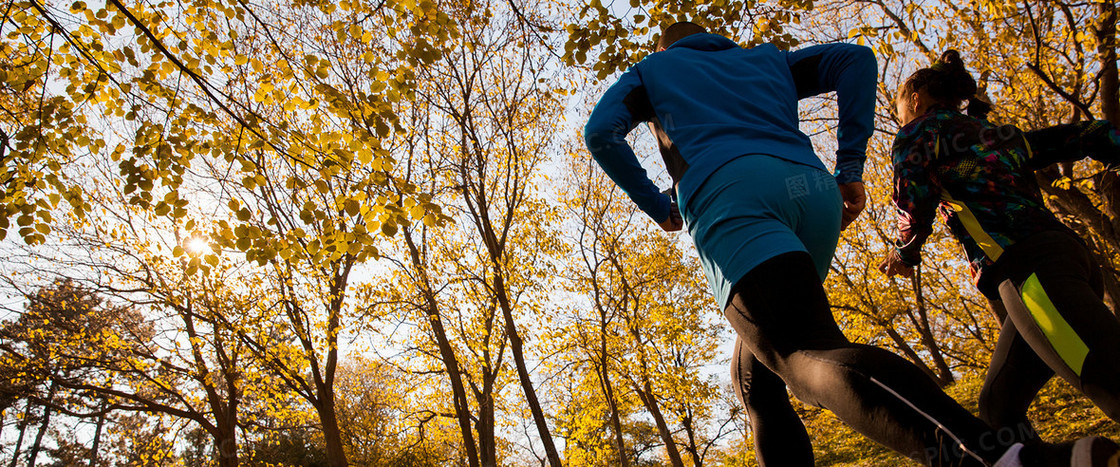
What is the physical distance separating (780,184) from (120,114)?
179 inches

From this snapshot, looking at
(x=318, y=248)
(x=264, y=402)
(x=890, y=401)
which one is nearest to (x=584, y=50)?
(x=318, y=248)

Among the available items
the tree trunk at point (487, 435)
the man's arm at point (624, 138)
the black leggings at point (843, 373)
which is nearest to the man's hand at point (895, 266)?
the man's arm at point (624, 138)

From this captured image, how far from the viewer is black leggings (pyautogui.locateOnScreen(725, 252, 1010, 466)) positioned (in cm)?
75

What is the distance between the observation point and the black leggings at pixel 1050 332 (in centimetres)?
133

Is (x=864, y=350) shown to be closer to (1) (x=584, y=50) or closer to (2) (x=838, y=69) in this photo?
(2) (x=838, y=69)

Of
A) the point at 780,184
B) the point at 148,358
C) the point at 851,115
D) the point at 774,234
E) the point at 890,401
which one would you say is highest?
the point at 148,358

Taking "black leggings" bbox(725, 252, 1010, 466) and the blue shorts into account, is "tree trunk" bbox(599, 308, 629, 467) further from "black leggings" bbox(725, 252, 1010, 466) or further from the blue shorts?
"black leggings" bbox(725, 252, 1010, 466)

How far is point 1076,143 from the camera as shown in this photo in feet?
6.04

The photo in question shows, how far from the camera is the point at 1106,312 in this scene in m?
1.33

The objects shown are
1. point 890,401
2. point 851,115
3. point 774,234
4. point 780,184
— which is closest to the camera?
point 890,401

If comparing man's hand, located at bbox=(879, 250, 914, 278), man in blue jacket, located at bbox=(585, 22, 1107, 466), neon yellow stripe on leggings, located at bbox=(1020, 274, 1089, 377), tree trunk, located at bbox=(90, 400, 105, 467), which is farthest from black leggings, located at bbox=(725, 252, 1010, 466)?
tree trunk, located at bbox=(90, 400, 105, 467)

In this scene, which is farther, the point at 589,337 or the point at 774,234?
the point at 589,337

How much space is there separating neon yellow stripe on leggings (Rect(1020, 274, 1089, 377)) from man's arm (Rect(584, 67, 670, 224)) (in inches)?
42.9

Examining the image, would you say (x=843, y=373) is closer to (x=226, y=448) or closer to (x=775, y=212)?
(x=775, y=212)
